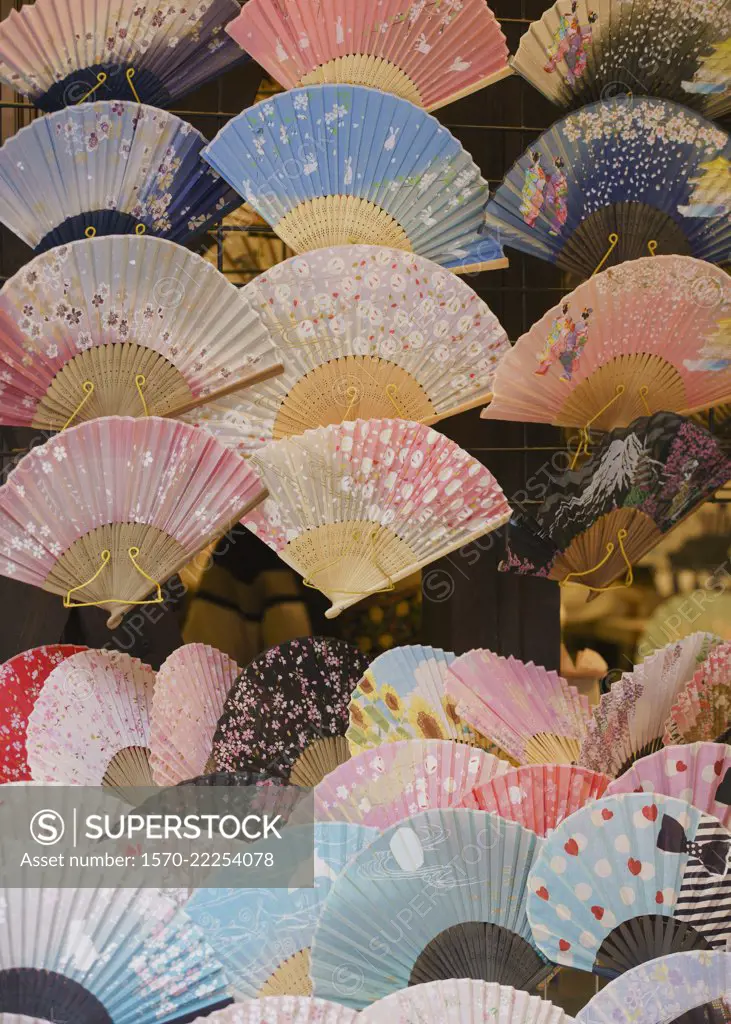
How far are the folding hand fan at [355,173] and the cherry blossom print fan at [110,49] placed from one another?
0.53ft

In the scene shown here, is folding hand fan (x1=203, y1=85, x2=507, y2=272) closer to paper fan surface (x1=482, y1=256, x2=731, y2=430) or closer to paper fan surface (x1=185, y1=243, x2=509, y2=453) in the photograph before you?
paper fan surface (x1=185, y1=243, x2=509, y2=453)

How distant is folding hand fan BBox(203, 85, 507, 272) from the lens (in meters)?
1.77

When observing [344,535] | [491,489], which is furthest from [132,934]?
[491,489]

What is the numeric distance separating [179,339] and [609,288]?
0.63 meters

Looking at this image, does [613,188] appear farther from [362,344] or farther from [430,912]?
[430,912]

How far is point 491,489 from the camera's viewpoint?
175cm

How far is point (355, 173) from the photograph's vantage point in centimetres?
180

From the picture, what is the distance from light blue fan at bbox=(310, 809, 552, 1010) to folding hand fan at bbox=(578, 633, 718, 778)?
0.26 metres

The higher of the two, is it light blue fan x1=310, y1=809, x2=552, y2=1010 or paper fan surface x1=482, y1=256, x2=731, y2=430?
paper fan surface x1=482, y1=256, x2=731, y2=430

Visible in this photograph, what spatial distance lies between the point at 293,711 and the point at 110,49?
3.46ft

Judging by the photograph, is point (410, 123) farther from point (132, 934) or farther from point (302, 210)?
point (132, 934)

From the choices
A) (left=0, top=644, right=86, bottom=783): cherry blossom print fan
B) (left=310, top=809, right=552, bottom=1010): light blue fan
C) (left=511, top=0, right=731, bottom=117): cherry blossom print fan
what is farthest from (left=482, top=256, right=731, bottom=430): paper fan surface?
(left=0, top=644, right=86, bottom=783): cherry blossom print fan

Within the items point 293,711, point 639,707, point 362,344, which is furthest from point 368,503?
point 639,707

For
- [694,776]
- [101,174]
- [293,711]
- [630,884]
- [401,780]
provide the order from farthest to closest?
[293,711] < [101,174] < [401,780] < [694,776] < [630,884]
